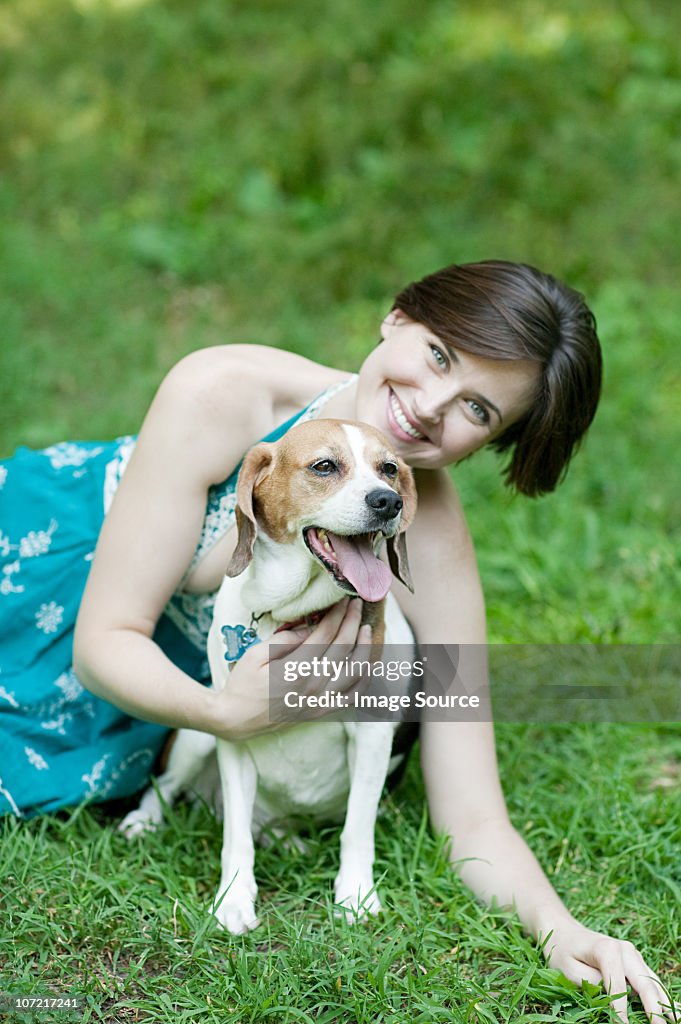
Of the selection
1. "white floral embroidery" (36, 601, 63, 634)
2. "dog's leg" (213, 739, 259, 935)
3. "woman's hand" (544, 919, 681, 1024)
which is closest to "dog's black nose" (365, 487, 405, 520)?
"dog's leg" (213, 739, 259, 935)

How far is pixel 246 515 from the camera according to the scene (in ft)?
7.36

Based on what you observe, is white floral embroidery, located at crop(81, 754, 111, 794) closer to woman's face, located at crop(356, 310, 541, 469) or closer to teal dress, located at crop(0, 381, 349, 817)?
teal dress, located at crop(0, 381, 349, 817)

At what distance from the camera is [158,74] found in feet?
23.5

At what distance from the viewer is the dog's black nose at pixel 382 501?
213 centimetres

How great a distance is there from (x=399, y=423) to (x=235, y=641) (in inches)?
24.2

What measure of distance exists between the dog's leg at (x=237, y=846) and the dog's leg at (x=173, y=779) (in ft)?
0.68

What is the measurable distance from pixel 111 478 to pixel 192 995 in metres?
1.31

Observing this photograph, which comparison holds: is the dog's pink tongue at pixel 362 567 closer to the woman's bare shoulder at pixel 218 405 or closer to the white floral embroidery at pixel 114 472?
the woman's bare shoulder at pixel 218 405

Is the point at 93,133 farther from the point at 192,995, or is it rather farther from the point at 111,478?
the point at 192,995

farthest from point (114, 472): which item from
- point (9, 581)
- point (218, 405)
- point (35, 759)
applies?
point (35, 759)

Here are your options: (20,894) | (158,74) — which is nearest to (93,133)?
(158,74)

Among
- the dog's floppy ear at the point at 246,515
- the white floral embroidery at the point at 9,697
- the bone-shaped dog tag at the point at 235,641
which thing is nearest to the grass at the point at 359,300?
the white floral embroidery at the point at 9,697

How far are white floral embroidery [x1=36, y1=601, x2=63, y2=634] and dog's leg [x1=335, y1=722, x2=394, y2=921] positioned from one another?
87 centimetres

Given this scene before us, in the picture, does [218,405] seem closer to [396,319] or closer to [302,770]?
[396,319]
